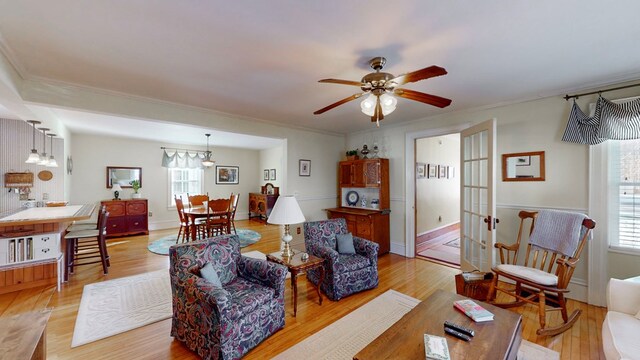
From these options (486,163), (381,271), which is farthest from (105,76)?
(486,163)

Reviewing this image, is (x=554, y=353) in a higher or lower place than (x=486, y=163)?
lower

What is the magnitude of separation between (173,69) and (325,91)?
5.11 feet

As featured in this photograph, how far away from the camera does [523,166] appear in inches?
126

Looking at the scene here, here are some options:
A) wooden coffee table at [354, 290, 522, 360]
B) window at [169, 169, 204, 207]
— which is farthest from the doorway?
window at [169, 169, 204, 207]

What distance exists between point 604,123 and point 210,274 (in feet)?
13.7

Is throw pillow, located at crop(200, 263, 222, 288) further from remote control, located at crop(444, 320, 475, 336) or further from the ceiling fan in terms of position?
the ceiling fan

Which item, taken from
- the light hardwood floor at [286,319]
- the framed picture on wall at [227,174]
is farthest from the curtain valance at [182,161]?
the light hardwood floor at [286,319]

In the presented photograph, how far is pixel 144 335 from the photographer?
2201 millimetres

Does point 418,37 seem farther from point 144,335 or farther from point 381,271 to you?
point 144,335

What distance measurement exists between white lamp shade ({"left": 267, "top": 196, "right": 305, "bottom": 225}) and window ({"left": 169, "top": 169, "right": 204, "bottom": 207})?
5.54 metres

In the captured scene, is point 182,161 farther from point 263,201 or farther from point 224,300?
point 224,300

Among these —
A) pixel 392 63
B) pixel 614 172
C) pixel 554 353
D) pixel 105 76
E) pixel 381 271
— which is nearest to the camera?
pixel 554 353

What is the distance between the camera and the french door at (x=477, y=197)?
9.37 ft

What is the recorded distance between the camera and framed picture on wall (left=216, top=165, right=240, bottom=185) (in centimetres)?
770
